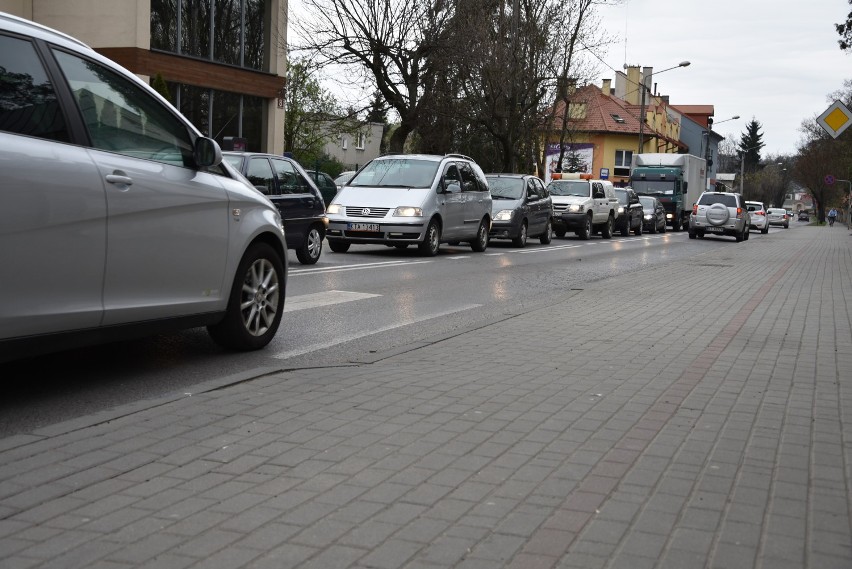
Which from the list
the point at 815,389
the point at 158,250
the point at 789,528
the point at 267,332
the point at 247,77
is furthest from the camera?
the point at 247,77

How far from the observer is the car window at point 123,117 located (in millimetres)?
5816

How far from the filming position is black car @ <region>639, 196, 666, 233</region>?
44344 millimetres

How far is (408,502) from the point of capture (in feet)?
13.2

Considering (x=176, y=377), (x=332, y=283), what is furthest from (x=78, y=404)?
(x=332, y=283)

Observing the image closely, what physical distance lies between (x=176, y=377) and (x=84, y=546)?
3183mm

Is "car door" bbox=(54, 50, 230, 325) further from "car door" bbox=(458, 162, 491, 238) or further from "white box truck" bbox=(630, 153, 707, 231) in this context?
"white box truck" bbox=(630, 153, 707, 231)

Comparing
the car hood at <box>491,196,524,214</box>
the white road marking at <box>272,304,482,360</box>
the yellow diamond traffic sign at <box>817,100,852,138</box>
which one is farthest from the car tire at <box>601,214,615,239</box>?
the white road marking at <box>272,304,482,360</box>

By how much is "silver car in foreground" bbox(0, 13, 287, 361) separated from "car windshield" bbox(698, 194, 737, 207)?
32871mm

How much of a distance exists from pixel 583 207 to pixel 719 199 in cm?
770

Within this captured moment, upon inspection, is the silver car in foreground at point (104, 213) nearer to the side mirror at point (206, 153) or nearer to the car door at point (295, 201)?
the side mirror at point (206, 153)

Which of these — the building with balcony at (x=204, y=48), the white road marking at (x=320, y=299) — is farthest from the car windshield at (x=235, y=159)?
the building with balcony at (x=204, y=48)

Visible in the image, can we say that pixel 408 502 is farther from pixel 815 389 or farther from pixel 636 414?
pixel 815 389

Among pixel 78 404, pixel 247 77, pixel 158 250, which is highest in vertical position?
pixel 247 77

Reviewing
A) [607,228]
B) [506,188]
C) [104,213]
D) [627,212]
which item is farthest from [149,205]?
[627,212]
